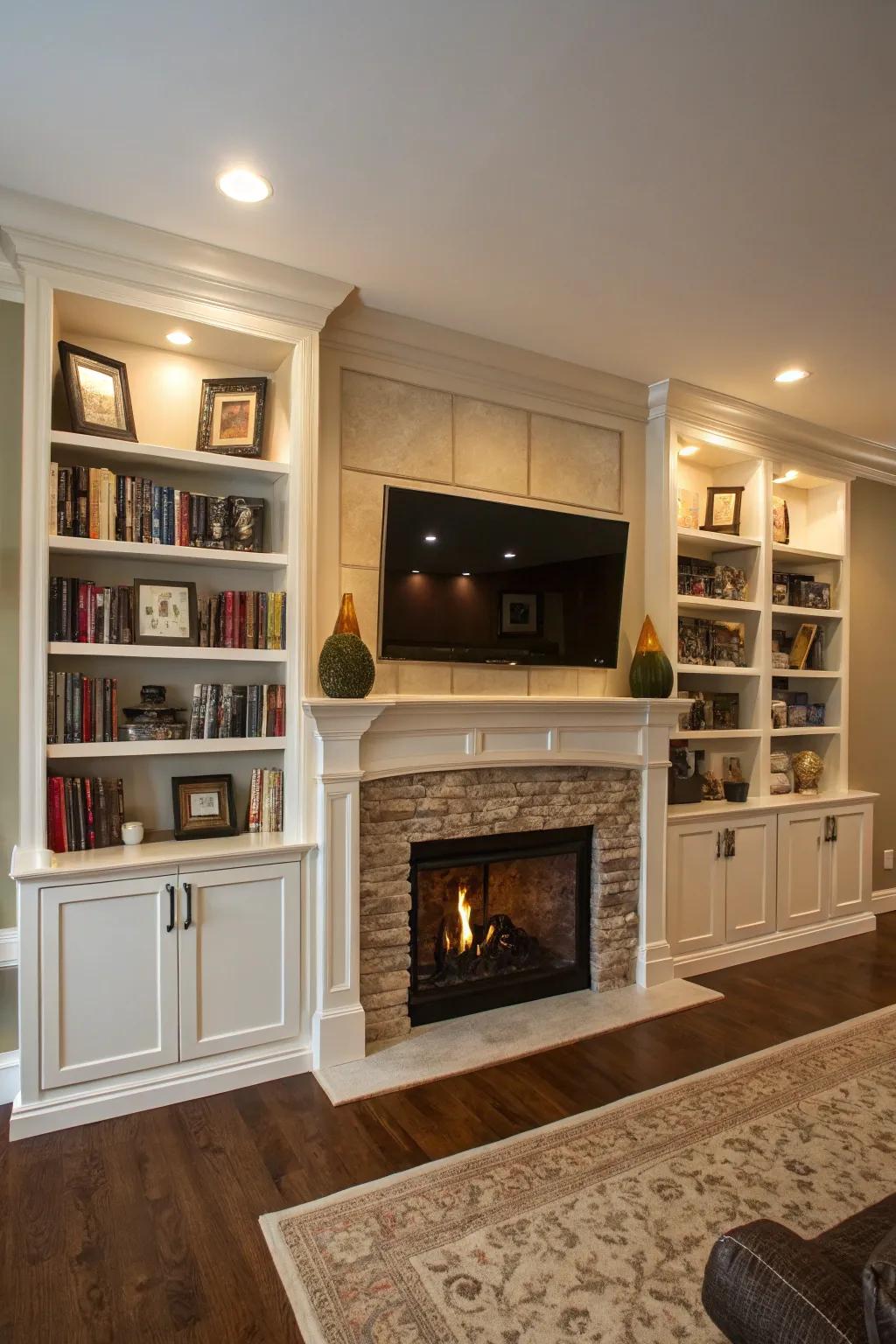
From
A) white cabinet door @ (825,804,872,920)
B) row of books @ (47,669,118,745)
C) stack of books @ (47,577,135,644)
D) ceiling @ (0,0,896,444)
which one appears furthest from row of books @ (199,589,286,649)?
white cabinet door @ (825,804,872,920)

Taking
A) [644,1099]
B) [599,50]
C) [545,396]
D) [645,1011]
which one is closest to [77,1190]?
[644,1099]

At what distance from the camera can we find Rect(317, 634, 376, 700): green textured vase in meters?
2.76

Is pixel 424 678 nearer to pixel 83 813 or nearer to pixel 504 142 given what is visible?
pixel 83 813

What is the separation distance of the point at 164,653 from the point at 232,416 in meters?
0.96

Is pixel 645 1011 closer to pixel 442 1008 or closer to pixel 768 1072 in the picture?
Result: pixel 768 1072

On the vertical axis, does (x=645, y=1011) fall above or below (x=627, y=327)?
below

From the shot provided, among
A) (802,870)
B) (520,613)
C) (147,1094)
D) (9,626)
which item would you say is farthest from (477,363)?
(802,870)

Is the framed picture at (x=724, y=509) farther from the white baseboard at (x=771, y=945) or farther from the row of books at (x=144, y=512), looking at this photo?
the row of books at (x=144, y=512)

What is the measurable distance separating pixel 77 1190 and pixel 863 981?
3.47m

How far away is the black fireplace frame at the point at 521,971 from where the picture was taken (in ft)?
10.3

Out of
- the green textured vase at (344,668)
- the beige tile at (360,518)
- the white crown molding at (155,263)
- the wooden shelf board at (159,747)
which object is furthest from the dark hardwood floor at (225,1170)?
the white crown molding at (155,263)

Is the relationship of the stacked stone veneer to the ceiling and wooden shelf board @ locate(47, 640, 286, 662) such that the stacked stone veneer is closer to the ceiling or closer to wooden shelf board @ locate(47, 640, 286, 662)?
wooden shelf board @ locate(47, 640, 286, 662)

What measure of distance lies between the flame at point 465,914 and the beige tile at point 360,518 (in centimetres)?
150

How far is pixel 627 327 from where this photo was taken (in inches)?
124
